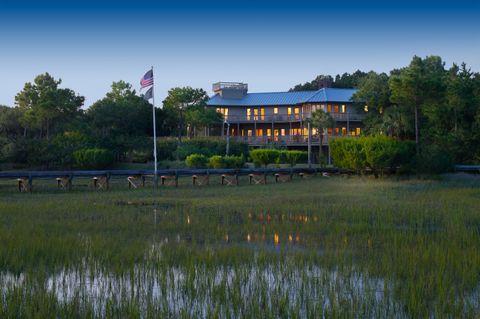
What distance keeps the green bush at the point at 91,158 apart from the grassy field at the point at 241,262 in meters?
27.9

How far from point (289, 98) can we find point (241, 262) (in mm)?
67140

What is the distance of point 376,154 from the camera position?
40.7 meters

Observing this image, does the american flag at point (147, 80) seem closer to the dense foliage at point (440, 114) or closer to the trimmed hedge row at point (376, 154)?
the trimmed hedge row at point (376, 154)

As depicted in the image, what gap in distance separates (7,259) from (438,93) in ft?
154

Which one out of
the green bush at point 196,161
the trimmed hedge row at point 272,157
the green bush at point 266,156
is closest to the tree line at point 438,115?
the trimmed hedge row at point 272,157

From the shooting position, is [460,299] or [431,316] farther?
[460,299]

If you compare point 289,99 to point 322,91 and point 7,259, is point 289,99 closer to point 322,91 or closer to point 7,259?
point 322,91

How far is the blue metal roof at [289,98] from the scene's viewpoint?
72062 millimetres

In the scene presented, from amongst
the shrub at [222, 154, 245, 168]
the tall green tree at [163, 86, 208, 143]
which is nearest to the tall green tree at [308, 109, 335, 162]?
the shrub at [222, 154, 245, 168]

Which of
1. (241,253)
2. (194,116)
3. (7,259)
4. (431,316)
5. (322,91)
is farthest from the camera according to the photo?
(322,91)

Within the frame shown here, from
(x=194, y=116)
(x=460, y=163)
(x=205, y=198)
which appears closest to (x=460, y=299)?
(x=205, y=198)

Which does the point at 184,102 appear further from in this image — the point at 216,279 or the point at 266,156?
the point at 216,279

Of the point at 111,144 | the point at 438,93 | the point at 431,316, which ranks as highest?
the point at 438,93

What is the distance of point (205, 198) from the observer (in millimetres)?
28031
